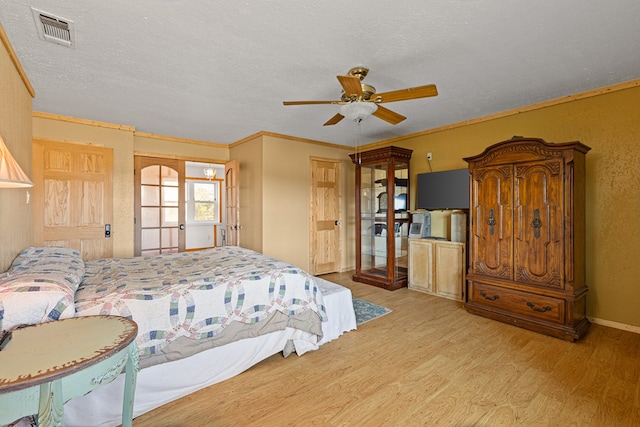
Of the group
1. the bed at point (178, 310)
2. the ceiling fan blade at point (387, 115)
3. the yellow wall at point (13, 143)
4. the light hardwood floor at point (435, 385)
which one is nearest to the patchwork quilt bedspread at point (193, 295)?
the bed at point (178, 310)

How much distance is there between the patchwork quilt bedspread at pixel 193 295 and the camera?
1.85 metres

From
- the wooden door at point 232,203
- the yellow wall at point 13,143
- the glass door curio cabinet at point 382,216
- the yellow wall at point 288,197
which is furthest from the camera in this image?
the wooden door at point 232,203

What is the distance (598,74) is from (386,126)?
91.2 inches

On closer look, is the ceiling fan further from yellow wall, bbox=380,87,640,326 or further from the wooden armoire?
yellow wall, bbox=380,87,640,326

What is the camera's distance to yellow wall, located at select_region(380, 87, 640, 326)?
291cm

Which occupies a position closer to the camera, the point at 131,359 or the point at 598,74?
the point at 131,359

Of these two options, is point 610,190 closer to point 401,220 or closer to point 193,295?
point 401,220

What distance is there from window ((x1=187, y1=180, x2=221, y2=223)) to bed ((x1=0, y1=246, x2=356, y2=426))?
15.4 feet

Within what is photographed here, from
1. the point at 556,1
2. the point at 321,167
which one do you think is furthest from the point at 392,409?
the point at 321,167

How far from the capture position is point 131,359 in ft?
4.68

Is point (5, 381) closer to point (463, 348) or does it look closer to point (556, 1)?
point (463, 348)

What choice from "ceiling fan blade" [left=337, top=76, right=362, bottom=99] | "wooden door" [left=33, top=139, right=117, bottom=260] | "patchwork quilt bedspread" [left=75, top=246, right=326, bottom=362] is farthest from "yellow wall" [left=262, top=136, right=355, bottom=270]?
"ceiling fan blade" [left=337, top=76, right=362, bottom=99]

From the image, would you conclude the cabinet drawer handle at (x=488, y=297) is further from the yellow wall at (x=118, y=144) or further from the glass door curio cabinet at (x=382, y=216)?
the yellow wall at (x=118, y=144)

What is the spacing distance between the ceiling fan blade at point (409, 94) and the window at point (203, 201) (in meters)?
6.13
